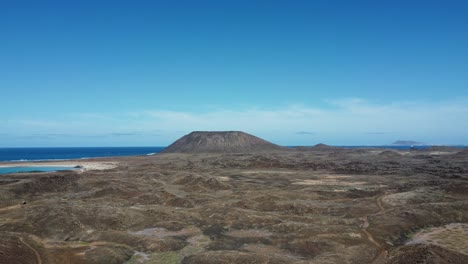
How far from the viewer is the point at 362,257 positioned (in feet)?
112

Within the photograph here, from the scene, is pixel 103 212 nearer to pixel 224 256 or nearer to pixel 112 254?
pixel 112 254

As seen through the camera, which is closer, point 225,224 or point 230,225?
point 230,225

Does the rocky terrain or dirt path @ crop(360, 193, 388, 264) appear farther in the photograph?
the rocky terrain

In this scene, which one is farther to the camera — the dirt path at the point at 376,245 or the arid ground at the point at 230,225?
the arid ground at the point at 230,225

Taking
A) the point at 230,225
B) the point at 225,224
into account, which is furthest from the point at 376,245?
the point at 225,224

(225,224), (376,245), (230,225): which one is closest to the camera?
(376,245)

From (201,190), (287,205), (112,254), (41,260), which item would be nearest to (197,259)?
(112,254)

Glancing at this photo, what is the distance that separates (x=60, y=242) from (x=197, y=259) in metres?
16.2

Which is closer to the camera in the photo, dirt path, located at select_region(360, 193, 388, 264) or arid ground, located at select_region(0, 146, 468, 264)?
dirt path, located at select_region(360, 193, 388, 264)

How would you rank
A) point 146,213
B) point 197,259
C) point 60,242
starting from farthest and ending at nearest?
point 146,213 → point 60,242 → point 197,259

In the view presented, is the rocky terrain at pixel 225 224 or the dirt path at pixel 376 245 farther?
the rocky terrain at pixel 225 224

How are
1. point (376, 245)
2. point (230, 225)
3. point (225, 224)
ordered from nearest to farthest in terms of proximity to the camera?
point (376, 245)
point (230, 225)
point (225, 224)

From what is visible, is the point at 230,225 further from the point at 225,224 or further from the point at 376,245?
the point at 376,245

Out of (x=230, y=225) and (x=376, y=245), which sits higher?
(x=230, y=225)
